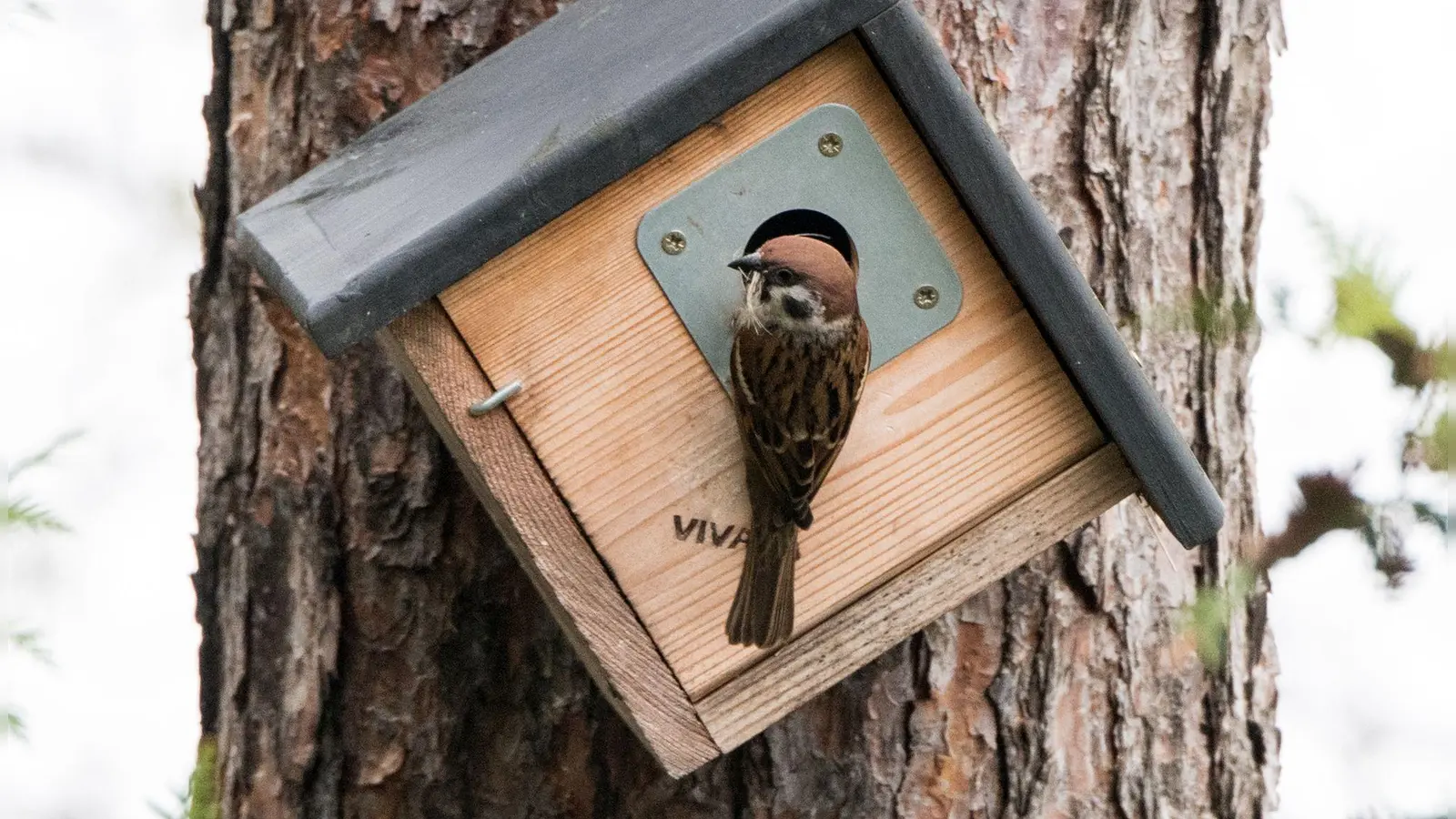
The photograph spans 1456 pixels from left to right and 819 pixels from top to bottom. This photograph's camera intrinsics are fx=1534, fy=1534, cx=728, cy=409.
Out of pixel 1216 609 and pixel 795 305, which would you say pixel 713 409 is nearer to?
pixel 795 305

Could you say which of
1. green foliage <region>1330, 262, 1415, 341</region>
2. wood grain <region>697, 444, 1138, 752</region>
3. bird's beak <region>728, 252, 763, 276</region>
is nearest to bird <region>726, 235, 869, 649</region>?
bird's beak <region>728, 252, 763, 276</region>

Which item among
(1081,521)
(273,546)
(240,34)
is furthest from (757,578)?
(240,34)

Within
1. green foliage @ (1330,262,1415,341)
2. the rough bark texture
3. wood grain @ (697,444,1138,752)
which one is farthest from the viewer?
the rough bark texture

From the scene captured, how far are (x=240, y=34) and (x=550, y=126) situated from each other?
3.78 feet

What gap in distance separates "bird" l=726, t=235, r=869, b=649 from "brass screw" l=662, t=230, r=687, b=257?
0.10 m

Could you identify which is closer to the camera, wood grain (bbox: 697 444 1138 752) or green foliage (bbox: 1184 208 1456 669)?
green foliage (bbox: 1184 208 1456 669)

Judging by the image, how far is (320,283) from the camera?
7.43ft

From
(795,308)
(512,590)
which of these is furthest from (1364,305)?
(512,590)

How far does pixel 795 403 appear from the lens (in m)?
2.44

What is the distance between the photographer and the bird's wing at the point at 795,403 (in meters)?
2.39

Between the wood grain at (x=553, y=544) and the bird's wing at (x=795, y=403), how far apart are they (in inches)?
12.4

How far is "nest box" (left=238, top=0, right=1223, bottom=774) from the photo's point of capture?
235 cm

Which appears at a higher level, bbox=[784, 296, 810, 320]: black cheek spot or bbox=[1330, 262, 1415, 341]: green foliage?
bbox=[784, 296, 810, 320]: black cheek spot

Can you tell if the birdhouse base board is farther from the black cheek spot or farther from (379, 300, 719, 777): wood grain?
the black cheek spot
